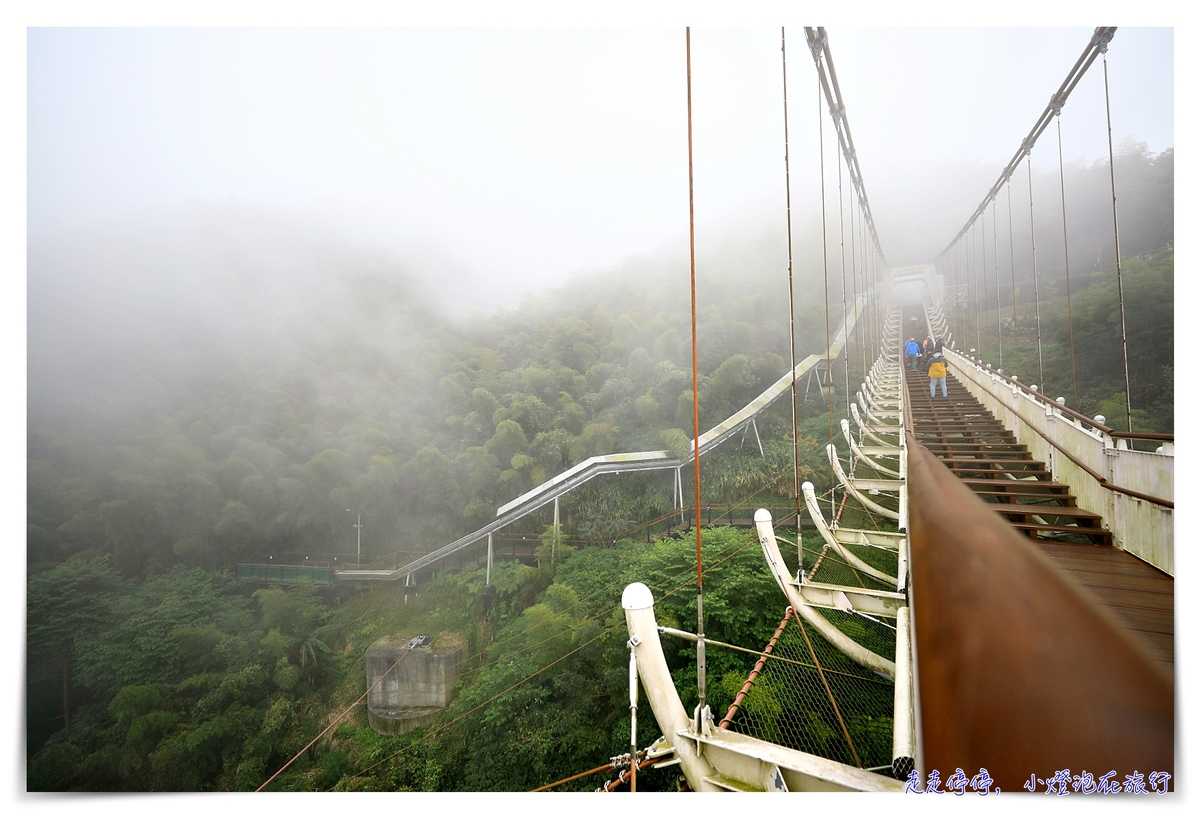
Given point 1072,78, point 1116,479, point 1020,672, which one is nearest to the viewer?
point 1020,672

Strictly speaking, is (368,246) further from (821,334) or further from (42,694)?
(821,334)

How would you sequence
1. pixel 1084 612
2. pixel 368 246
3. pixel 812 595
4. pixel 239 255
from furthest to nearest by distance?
pixel 368 246 → pixel 239 255 → pixel 812 595 → pixel 1084 612

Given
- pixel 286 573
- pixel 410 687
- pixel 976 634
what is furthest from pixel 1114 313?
pixel 286 573

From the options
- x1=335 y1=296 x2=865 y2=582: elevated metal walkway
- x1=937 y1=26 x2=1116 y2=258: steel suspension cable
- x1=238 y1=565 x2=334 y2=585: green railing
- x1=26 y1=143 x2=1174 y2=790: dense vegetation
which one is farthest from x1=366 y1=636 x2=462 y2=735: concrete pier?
x1=937 y1=26 x2=1116 y2=258: steel suspension cable

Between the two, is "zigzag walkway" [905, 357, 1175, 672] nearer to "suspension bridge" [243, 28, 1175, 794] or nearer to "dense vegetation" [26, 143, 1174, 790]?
"suspension bridge" [243, 28, 1175, 794]

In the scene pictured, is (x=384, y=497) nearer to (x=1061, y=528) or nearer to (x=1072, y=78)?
(x=1061, y=528)

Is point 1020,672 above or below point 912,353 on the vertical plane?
below

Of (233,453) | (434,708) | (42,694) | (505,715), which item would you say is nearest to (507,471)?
(434,708)
